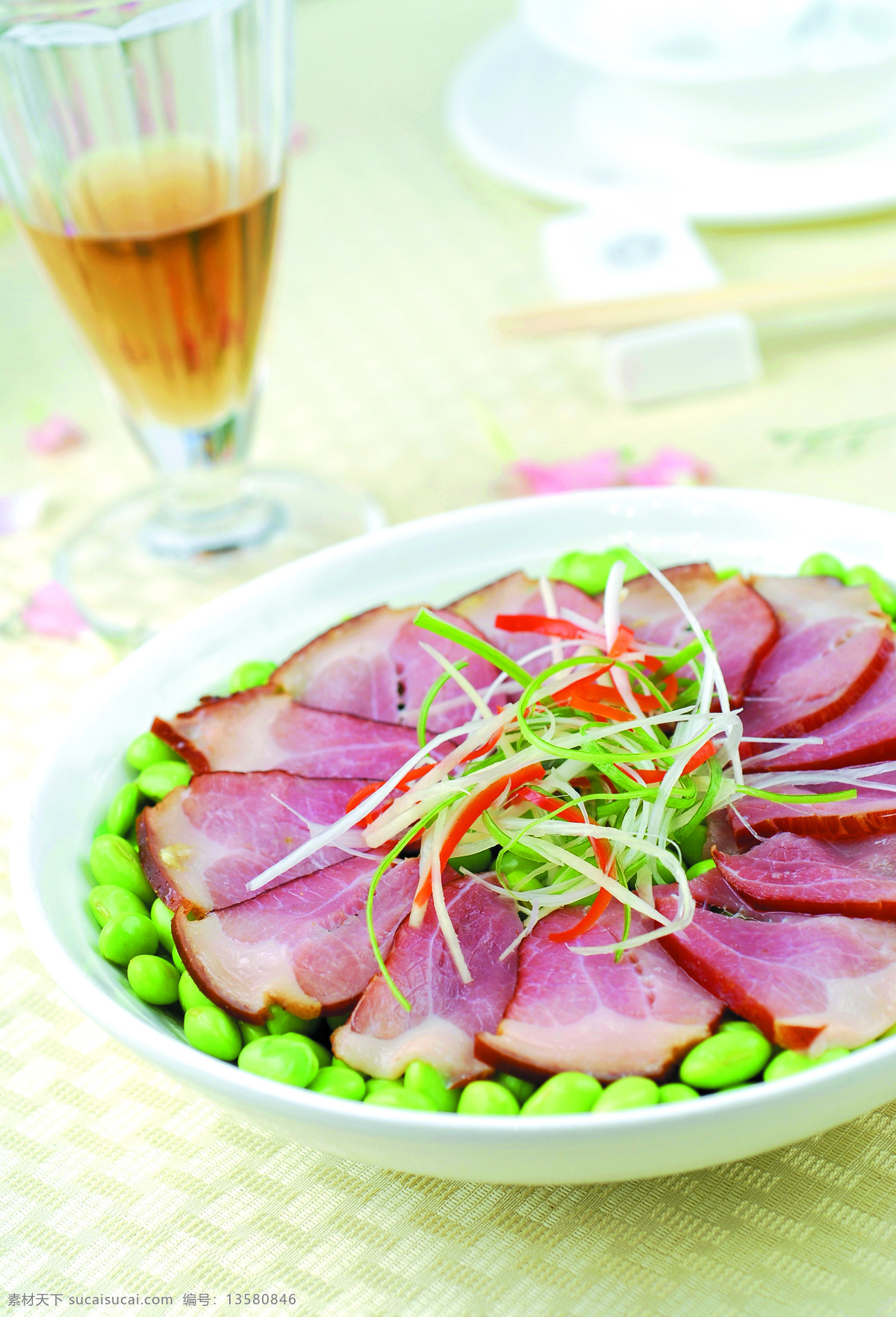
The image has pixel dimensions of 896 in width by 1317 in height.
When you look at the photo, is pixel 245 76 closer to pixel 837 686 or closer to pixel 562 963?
pixel 837 686

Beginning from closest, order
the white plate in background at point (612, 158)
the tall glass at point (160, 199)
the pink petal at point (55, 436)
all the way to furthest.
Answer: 1. the tall glass at point (160, 199)
2. the pink petal at point (55, 436)
3. the white plate in background at point (612, 158)

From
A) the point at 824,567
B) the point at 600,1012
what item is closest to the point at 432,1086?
the point at 600,1012

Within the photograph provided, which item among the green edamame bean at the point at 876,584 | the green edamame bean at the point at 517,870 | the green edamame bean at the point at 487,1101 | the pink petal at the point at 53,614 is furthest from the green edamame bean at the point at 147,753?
the green edamame bean at the point at 876,584

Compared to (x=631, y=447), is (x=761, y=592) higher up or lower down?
higher up

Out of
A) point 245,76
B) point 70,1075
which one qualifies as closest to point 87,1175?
point 70,1075

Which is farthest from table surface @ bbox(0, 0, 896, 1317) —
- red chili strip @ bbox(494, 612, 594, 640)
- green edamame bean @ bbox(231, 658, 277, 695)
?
red chili strip @ bbox(494, 612, 594, 640)

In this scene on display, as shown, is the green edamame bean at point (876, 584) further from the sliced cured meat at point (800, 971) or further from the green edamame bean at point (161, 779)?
the green edamame bean at point (161, 779)
